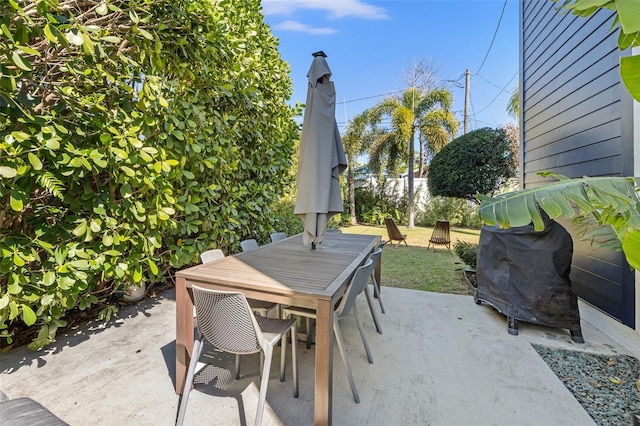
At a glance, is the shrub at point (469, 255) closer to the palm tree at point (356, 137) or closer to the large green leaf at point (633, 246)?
the large green leaf at point (633, 246)

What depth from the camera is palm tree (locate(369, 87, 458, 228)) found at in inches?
463

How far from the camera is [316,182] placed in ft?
9.47

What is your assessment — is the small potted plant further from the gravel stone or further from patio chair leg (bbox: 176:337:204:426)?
patio chair leg (bbox: 176:337:204:426)


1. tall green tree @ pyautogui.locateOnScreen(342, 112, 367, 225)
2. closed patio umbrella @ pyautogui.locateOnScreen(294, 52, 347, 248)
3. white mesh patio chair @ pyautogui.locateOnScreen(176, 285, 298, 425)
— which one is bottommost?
white mesh patio chair @ pyautogui.locateOnScreen(176, 285, 298, 425)

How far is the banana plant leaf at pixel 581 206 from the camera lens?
1.50 metres

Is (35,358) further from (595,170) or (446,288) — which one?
(595,170)

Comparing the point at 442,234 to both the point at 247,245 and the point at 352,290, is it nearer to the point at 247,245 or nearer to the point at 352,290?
the point at 247,245

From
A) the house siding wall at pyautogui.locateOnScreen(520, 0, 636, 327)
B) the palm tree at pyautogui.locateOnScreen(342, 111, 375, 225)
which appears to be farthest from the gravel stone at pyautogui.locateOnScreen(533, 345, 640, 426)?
the palm tree at pyautogui.locateOnScreen(342, 111, 375, 225)

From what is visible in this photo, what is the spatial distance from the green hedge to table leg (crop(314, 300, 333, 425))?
5.75 feet

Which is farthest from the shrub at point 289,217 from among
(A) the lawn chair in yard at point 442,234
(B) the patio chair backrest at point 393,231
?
(A) the lawn chair in yard at point 442,234

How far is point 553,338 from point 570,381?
86cm

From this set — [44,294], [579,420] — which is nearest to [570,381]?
[579,420]

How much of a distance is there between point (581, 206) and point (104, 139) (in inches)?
126

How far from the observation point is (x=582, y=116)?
3627 millimetres
